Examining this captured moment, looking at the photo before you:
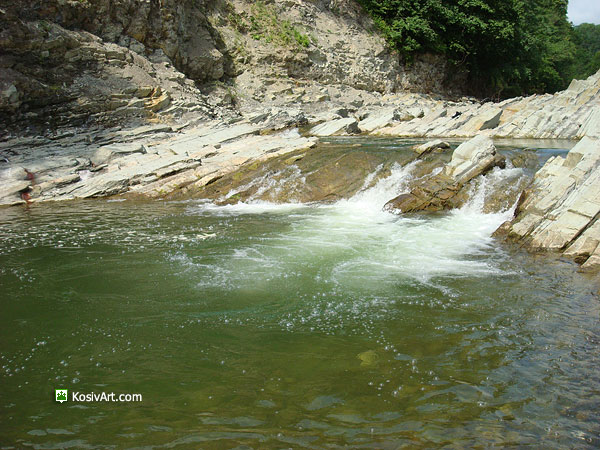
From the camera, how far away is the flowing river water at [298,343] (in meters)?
3.36

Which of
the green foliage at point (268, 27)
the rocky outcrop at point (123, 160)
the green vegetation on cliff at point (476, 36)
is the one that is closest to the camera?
the rocky outcrop at point (123, 160)

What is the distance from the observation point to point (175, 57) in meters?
23.9

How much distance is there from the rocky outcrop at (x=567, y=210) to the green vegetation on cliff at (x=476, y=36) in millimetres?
27365

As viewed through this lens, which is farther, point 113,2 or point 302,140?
point 113,2

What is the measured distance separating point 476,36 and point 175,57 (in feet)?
81.7

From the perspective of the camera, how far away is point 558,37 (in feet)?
175

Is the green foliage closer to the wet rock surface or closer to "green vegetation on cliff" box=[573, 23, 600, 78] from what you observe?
the wet rock surface

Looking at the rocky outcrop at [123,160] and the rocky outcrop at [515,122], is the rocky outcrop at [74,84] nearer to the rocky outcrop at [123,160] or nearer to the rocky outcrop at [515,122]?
the rocky outcrop at [123,160]

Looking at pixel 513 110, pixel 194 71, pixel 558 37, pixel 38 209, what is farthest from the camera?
pixel 558 37

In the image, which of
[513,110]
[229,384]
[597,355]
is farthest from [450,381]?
[513,110]

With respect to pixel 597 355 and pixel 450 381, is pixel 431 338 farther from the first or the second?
pixel 597 355

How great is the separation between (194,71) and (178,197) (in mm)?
13683

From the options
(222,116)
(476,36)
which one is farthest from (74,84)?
(476,36)

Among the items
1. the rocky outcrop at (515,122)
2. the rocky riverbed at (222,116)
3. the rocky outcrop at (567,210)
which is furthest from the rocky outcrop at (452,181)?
the rocky outcrop at (515,122)
